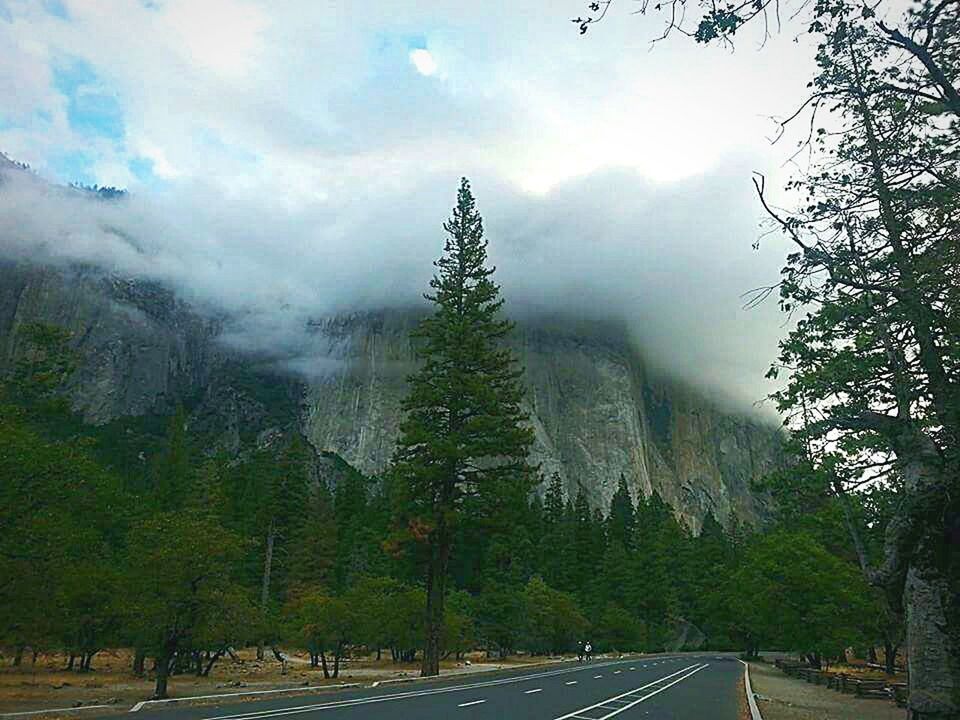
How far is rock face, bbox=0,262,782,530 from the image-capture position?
12631 cm

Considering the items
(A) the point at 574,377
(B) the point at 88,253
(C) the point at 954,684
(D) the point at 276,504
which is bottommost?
(C) the point at 954,684

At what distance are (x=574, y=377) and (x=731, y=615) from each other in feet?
210

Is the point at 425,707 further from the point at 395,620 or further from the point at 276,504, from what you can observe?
the point at 276,504

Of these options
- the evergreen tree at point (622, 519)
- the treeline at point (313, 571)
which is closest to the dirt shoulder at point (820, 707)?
the treeline at point (313, 571)

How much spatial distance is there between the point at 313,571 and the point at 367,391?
65.8 m

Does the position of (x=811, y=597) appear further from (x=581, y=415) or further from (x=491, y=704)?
(x=581, y=415)

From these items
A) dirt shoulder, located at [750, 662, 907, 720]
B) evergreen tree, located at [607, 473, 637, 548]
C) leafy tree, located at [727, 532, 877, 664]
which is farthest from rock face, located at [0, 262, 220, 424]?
dirt shoulder, located at [750, 662, 907, 720]

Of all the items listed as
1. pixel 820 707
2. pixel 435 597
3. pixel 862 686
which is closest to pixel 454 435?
pixel 435 597

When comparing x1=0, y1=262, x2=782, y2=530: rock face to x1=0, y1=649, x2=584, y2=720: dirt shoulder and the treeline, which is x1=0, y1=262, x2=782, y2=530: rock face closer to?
the treeline

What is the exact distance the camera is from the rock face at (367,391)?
126 metres

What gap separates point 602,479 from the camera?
123 metres

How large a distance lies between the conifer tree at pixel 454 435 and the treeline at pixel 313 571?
5.21ft

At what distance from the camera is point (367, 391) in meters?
128

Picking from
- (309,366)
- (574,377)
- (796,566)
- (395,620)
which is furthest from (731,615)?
(309,366)
